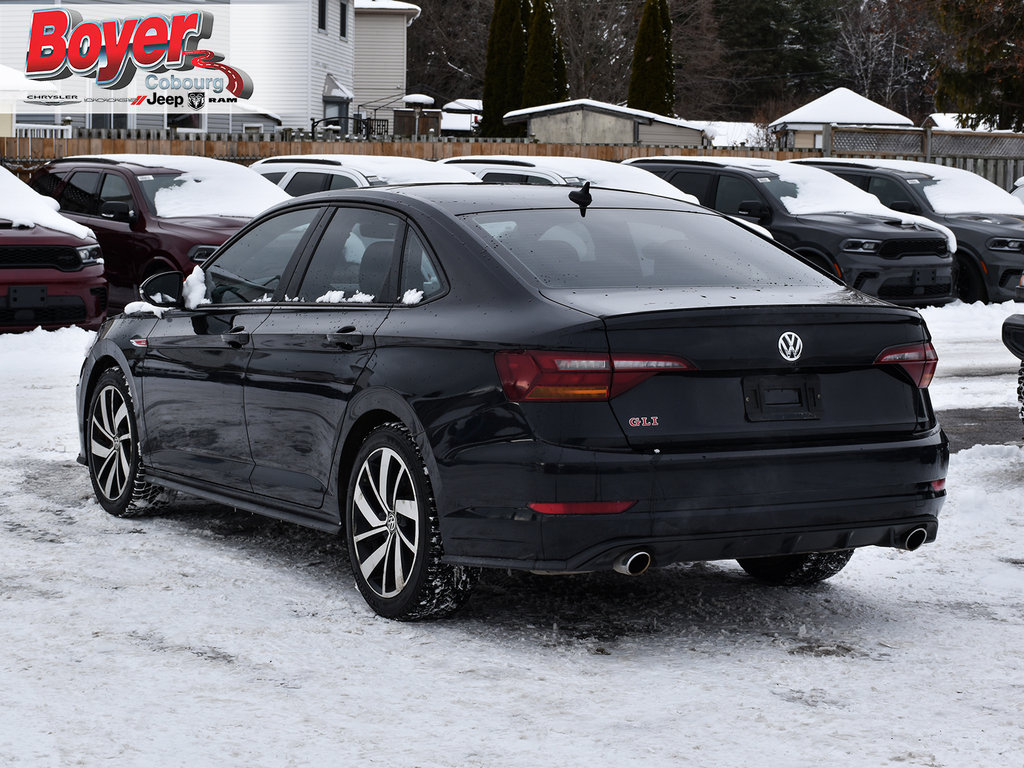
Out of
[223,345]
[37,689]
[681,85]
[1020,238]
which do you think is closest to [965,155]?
[1020,238]

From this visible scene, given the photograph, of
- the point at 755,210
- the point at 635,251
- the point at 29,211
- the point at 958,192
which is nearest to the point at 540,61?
the point at 958,192

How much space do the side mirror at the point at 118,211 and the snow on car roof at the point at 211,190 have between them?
296mm

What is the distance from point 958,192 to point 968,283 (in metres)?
1.80

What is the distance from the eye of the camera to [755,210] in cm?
1873

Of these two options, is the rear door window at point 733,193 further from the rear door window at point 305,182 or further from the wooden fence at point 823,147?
the wooden fence at point 823,147

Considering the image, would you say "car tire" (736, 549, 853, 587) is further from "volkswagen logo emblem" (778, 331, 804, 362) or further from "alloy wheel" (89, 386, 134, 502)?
"alloy wheel" (89, 386, 134, 502)

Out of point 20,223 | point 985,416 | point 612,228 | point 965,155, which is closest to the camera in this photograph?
point 612,228

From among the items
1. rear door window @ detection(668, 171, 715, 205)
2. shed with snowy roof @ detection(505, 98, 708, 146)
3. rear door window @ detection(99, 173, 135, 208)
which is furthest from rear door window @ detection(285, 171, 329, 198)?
shed with snowy roof @ detection(505, 98, 708, 146)

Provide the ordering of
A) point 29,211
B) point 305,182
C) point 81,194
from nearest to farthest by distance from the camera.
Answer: point 29,211 → point 81,194 → point 305,182

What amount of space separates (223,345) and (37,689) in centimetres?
226

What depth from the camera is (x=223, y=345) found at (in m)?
6.78

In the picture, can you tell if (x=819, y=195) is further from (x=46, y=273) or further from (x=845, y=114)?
(x=845, y=114)

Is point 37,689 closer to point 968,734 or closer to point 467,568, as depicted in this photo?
point 467,568

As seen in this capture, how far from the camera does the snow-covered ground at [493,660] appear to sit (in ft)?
14.2
